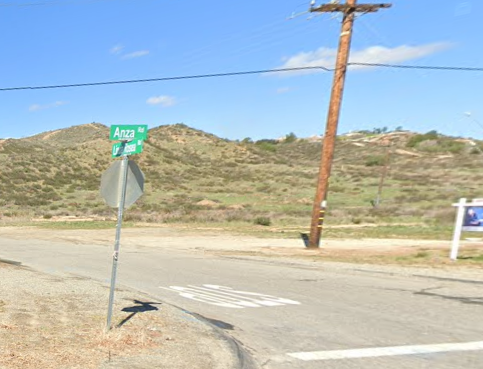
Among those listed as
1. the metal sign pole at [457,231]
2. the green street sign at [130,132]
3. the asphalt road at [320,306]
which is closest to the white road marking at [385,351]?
the asphalt road at [320,306]

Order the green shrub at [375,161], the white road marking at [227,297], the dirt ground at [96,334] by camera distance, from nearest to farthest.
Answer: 1. the dirt ground at [96,334]
2. the white road marking at [227,297]
3. the green shrub at [375,161]

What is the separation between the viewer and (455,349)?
21.9 ft

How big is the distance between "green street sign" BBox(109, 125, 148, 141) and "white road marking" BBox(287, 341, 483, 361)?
3370 millimetres

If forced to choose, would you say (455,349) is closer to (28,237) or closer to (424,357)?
(424,357)

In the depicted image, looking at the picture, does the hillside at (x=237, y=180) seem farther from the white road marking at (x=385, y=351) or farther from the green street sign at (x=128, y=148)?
the green street sign at (x=128, y=148)

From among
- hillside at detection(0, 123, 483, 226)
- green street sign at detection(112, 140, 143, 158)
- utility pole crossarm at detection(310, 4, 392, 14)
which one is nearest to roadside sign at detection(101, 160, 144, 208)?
green street sign at detection(112, 140, 143, 158)

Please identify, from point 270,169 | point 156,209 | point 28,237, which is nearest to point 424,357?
point 28,237

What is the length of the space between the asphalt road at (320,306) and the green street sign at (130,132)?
10.0 ft

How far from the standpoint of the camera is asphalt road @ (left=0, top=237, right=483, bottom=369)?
659 cm

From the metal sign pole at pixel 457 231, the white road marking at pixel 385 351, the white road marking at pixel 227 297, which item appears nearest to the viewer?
the white road marking at pixel 385 351

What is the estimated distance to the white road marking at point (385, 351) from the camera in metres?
6.50

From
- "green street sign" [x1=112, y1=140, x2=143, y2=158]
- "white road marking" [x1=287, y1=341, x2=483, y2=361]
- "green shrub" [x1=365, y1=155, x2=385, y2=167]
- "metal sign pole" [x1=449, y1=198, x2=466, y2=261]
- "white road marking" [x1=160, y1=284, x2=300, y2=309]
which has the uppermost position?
"green shrub" [x1=365, y1=155, x2=385, y2=167]

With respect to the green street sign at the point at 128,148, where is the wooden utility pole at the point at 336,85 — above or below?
above

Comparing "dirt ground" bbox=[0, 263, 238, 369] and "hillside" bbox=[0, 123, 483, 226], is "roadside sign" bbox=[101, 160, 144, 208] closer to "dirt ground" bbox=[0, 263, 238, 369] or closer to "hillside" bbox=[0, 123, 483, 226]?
"dirt ground" bbox=[0, 263, 238, 369]
